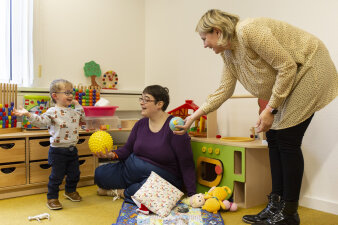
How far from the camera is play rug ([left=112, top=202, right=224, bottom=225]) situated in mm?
1649

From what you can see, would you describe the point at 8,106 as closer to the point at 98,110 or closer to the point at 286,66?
the point at 98,110

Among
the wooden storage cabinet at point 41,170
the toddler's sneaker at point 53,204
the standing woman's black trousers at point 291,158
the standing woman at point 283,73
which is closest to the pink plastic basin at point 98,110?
the wooden storage cabinet at point 41,170

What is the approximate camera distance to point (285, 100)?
1.40 metres

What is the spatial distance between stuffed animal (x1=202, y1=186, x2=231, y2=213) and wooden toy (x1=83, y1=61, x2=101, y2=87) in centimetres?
173

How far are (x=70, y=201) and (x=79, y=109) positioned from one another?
0.64 m

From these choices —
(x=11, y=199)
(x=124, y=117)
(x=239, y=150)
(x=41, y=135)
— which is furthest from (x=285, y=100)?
(x=124, y=117)

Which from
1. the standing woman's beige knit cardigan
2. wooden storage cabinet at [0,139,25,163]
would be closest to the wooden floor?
wooden storage cabinet at [0,139,25,163]

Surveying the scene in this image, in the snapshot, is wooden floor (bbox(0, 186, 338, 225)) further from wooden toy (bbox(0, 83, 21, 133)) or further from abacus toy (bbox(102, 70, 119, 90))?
abacus toy (bbox(102, 70, 119, 90))

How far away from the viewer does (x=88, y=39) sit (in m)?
3.11

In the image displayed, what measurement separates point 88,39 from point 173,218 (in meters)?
2.10

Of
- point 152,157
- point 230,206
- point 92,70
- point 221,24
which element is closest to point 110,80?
point 92,70

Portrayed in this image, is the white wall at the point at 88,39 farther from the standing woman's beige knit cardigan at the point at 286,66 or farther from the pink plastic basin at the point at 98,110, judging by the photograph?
the standing woman's beige knit cardigan at the point at 286,66

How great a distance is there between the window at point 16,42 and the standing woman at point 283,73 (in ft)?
6.25

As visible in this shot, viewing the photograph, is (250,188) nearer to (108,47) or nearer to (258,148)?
(258,148)
